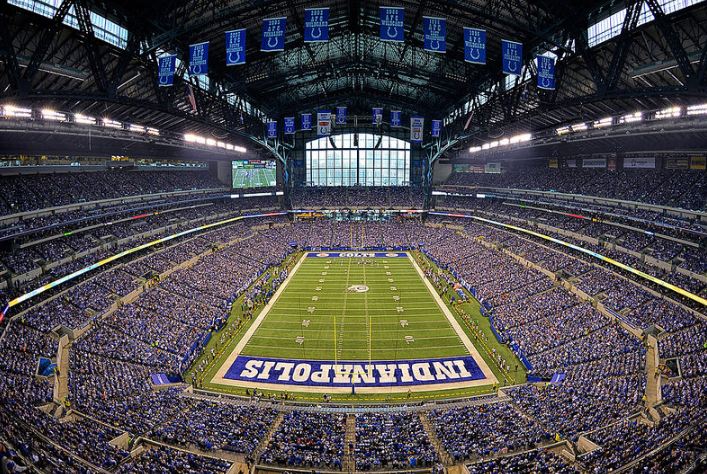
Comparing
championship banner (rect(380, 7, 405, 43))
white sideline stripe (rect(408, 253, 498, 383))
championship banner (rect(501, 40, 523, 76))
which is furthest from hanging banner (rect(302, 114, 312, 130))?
championship banner (rect(501, 40, 523, 76))

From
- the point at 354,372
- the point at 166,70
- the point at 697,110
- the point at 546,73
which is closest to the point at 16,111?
the point at 166,70

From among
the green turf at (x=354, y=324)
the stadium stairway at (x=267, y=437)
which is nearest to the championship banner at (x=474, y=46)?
the green turf at (x=354, y=324)

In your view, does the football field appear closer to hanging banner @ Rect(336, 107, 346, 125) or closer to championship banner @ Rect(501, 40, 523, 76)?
championship banner @ Rect(501, 40, 523, 76)

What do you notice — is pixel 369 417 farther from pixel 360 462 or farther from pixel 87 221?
pixel 87 221

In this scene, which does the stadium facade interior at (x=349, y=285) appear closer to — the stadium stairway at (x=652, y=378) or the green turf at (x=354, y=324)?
the stadium stairway at (x=652, y=378)

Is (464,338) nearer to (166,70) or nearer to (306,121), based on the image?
(166,70)
